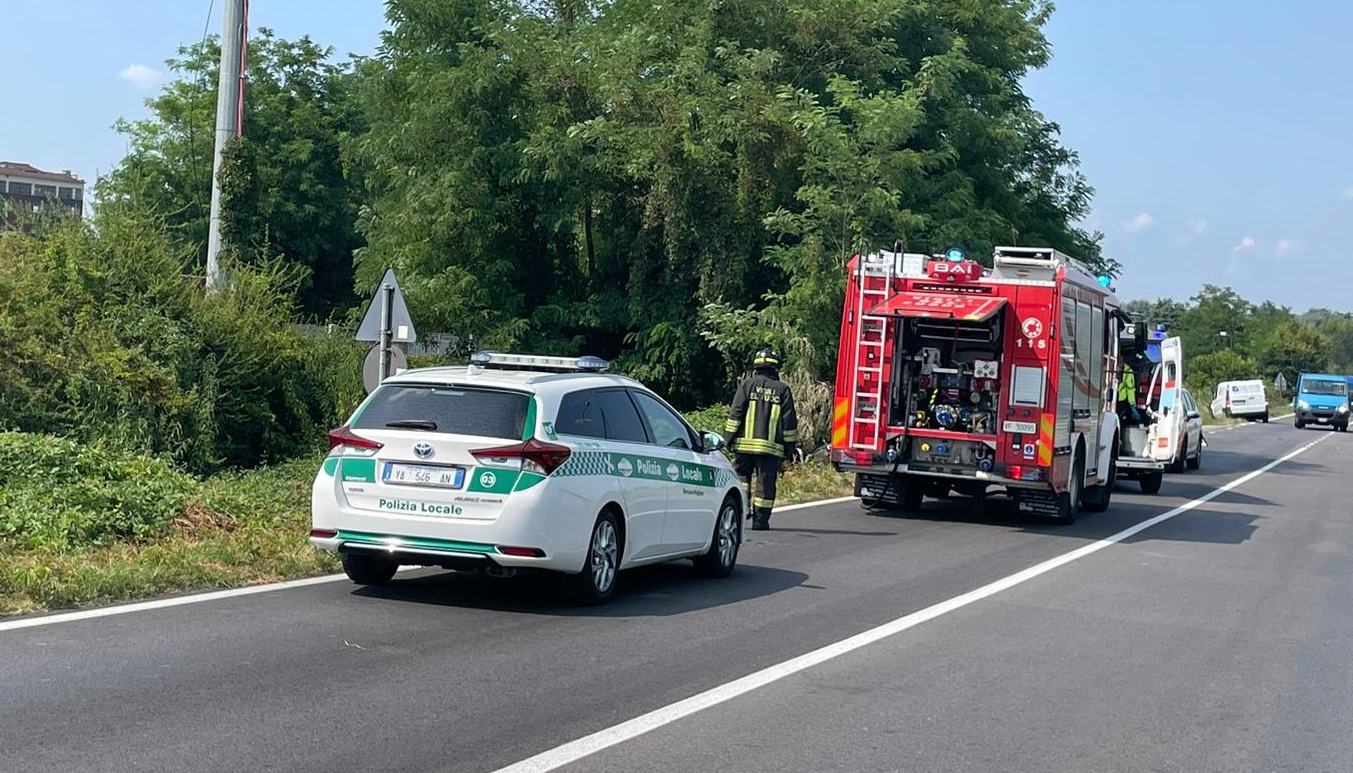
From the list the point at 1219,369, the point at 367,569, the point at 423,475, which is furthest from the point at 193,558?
the point at 1219,369

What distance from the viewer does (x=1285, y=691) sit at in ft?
27.4

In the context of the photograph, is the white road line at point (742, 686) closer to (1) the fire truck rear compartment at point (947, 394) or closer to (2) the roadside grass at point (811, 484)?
(1) the fire truck rear compartment at point (947, 394)

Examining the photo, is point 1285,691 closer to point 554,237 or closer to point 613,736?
point 613,736

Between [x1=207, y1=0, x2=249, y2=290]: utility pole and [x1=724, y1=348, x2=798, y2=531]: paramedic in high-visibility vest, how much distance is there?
9.56 metres

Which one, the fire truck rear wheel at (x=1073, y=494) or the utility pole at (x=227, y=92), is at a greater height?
the utility pole at (x=227, y=92)

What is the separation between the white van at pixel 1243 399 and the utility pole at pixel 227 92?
62.5 meters

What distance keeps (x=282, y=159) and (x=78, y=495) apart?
4000cm

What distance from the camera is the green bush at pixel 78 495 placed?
1127 cm

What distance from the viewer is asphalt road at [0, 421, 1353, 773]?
20.3ft

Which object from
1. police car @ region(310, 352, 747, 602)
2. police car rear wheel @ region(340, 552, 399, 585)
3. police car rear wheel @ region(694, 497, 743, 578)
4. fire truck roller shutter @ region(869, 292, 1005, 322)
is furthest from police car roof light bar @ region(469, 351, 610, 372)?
fire truck roller shutter @ region(869, 292, 1005, 322)

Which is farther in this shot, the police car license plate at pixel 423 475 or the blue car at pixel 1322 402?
the blue car at pixel 1322 402

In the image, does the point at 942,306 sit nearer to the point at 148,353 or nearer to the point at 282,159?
the point at 148,353

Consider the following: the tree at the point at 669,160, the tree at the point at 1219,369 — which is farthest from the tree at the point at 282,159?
the tree at the point at 1219,369

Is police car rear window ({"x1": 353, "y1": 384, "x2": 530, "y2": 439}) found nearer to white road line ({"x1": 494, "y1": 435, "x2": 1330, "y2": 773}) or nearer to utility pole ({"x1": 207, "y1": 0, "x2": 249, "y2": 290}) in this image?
white road line ({"x1": 494, "y1": 435, "x2": 1330, "y2": 773})
